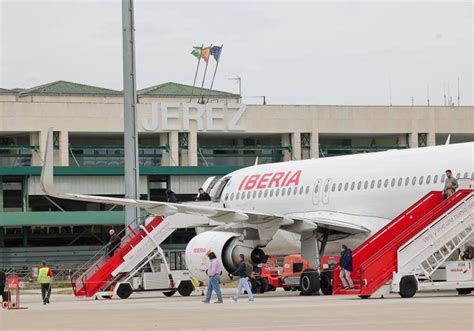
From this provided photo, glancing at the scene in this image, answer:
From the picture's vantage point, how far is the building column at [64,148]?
66375 millimetres

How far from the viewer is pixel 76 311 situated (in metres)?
28.7

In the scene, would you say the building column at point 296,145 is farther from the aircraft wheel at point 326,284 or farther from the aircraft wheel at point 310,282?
the aircraft wheel at point 310,282

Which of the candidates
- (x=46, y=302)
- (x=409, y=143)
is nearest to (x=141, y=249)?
(x=46, y=302)

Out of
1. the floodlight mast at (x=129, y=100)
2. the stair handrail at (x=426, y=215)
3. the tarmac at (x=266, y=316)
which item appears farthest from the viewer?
the floodlight mast at (x=129, y=100)

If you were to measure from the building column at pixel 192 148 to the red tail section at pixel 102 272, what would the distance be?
92.0ft

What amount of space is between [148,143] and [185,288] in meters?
32.8

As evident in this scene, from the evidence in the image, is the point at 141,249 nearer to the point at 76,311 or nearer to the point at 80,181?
the point at 76,311

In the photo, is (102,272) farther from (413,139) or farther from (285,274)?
(413,139)

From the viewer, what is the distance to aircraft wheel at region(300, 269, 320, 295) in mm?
35219

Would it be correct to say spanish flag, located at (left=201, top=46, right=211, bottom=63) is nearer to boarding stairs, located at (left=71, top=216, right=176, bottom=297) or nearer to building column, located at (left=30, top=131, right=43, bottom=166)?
building column, located at (left=30, top=131, right=43, bottom=166)

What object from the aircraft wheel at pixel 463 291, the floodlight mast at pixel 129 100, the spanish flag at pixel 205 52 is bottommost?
the aircraft wheel at pixel 463 291

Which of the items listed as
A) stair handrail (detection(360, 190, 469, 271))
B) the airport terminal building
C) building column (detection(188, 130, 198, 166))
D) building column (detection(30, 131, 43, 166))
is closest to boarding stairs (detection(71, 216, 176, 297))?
stair handrail (detection(360, 190, 469, 271))

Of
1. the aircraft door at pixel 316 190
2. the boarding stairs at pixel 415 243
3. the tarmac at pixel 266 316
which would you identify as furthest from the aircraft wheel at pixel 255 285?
the tarmac at pixel 266 316

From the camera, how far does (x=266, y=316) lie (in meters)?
24.1
